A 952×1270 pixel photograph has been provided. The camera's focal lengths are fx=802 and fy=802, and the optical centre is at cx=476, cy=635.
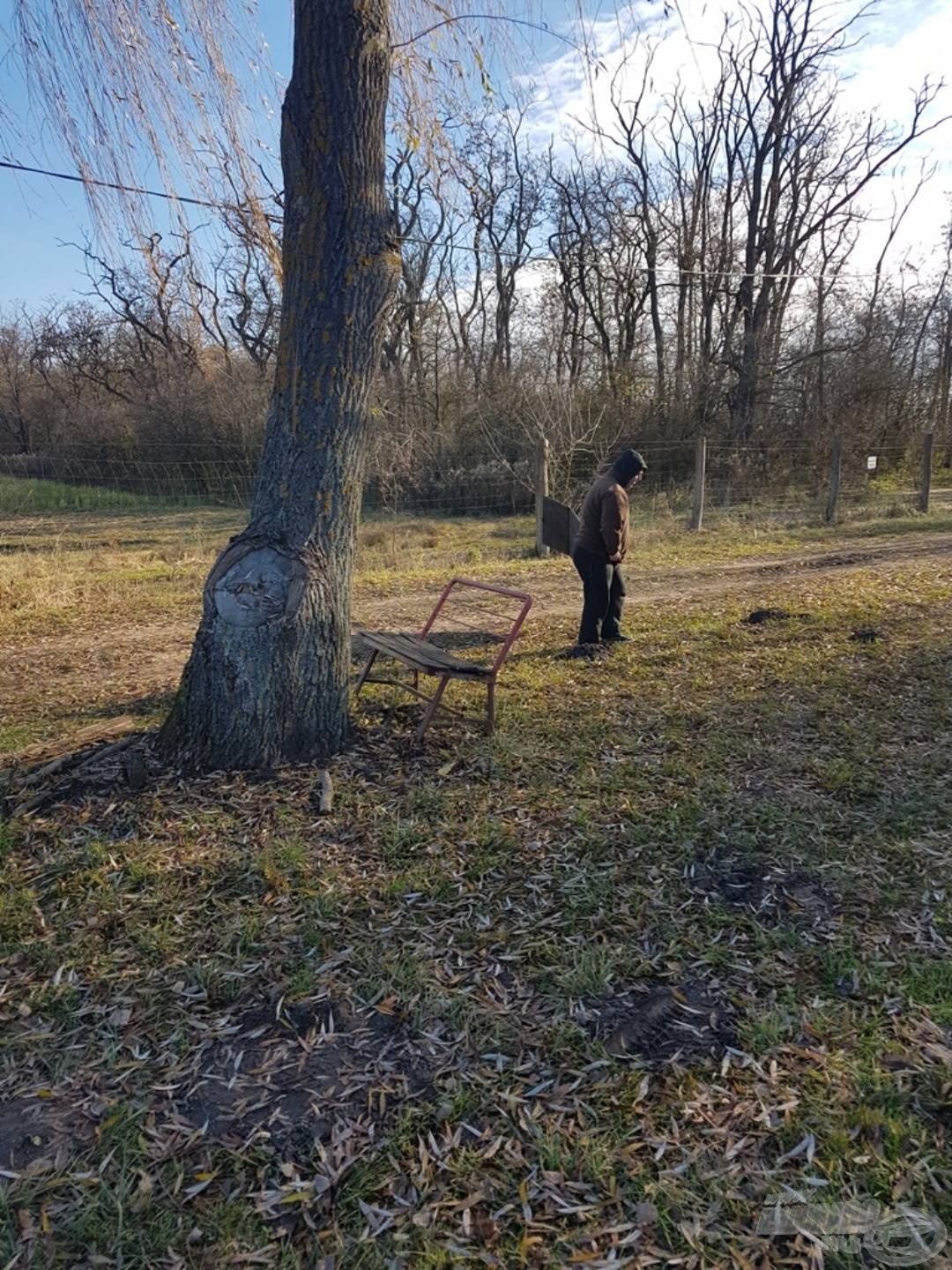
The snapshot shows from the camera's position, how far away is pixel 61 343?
3225 centimetres

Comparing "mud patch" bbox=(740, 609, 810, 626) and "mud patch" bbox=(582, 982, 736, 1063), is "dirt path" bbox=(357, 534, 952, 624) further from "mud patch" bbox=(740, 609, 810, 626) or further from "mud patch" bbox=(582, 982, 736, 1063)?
"mud patch" bbox=(582, 982, 736, 1063)

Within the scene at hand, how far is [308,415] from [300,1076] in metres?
2.99

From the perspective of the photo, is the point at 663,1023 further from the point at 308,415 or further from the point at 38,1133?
the point at 308,415

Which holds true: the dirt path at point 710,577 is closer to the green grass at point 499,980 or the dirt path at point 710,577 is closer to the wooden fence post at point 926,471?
the green grass at point 499,980

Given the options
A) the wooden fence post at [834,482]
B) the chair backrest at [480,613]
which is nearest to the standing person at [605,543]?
the chair backrest at [480,613]

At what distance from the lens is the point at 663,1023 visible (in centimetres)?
261

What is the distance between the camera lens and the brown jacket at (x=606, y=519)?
650 cm

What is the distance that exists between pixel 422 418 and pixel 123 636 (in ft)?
55.1

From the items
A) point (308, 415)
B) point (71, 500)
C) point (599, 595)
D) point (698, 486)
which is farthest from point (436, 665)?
point (71, 500)

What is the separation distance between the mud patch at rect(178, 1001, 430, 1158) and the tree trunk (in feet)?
5.83

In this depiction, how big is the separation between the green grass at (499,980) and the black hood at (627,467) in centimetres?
218

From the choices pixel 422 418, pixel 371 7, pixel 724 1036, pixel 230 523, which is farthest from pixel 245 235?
pixel 422 418

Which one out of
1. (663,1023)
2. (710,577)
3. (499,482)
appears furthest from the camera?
(499,482)

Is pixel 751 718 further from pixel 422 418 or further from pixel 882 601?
pixel 422 418
